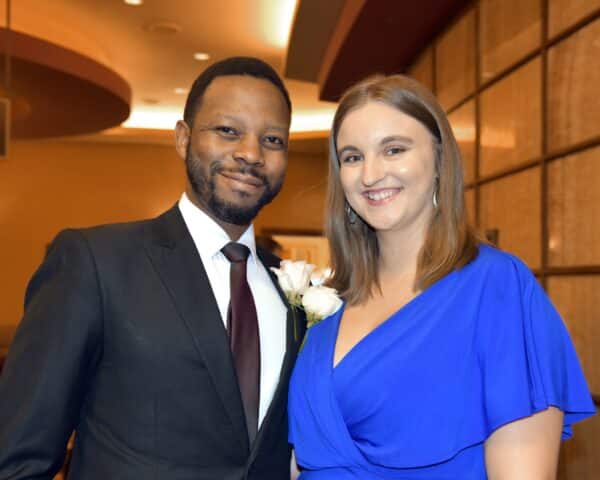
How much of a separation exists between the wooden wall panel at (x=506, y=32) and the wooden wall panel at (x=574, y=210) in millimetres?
681

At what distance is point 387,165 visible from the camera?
1605mm

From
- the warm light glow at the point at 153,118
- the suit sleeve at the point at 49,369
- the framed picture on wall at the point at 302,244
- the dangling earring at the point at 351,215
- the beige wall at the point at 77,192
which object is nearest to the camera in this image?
the suit sleeve at the point at 49,369

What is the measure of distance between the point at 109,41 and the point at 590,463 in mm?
6061

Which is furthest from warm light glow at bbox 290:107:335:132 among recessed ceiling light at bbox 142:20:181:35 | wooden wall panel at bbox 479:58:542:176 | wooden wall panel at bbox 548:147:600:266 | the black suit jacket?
the black suit jacket

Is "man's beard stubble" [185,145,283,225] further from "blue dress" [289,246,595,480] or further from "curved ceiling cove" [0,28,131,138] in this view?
"curved ceiling cove" [0,28,131,138]

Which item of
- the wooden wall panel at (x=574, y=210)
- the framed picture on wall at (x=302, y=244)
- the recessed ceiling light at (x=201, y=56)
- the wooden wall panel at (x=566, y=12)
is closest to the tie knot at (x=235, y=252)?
the wooden wall panel at (x=574, y=210)

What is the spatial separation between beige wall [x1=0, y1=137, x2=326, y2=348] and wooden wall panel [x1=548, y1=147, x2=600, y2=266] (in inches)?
305

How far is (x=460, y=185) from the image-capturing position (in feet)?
5.51

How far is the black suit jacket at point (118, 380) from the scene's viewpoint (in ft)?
4.48

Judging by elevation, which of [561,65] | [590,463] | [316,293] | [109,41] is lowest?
[590,463]

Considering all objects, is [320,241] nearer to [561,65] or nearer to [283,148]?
[561,65]

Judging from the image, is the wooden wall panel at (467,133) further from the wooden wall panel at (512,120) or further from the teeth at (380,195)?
the teeth at (380,195)

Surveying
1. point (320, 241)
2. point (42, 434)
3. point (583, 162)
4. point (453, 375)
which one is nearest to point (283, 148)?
point (453, 375)

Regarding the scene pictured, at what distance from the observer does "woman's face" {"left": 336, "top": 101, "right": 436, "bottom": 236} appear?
1.61 m
